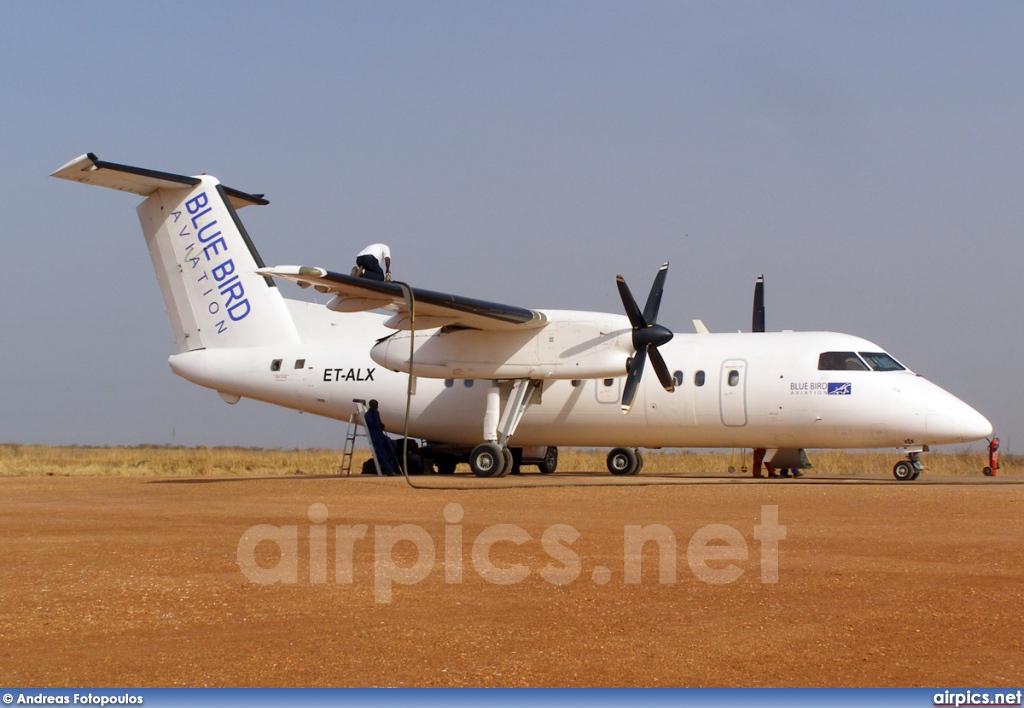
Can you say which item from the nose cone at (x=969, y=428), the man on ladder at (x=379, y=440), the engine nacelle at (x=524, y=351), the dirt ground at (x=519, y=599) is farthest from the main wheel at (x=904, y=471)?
the man on ladder at (x=379, y=440)

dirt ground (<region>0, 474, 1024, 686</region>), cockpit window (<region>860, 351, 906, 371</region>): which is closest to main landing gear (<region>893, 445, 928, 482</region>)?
cockpit window (<region>860, 351, 906, 371</region>)

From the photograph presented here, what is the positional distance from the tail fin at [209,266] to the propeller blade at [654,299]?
29.8ft

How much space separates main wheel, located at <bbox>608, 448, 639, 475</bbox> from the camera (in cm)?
2450

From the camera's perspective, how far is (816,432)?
66.1 ft

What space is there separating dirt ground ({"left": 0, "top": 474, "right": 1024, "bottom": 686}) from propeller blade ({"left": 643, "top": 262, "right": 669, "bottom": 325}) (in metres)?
6.91

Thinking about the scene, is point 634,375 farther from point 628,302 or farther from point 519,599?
point 519,599

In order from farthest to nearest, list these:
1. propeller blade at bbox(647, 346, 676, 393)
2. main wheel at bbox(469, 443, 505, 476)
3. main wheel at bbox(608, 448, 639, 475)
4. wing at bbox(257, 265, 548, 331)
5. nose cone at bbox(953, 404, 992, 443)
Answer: main wheel at bbox(608, 448, 639, 475) < main wheel at bbox(469, 443, 505, 476) < propeller blade at bbox(647, 346, 676, 393) < nose cone at bbox(953, 404, 992, 443) < wing at bbox(257, 265, 548, 331)

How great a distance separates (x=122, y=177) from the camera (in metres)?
22.4

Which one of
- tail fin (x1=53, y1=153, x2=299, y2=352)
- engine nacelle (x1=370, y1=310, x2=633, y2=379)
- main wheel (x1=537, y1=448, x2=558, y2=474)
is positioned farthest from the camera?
main wheel (x1=537, y1=448, x2=558, y2=474)

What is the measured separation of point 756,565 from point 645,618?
2.20 meters

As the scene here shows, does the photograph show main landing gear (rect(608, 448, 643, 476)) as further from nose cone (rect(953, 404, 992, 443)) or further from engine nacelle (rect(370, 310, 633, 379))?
nose cone (rect(953, 404, 992, 443))

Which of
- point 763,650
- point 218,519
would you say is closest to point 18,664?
point 763,650

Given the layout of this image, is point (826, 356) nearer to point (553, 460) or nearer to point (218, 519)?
point (553, 460)

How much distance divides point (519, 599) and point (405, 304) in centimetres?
1160
